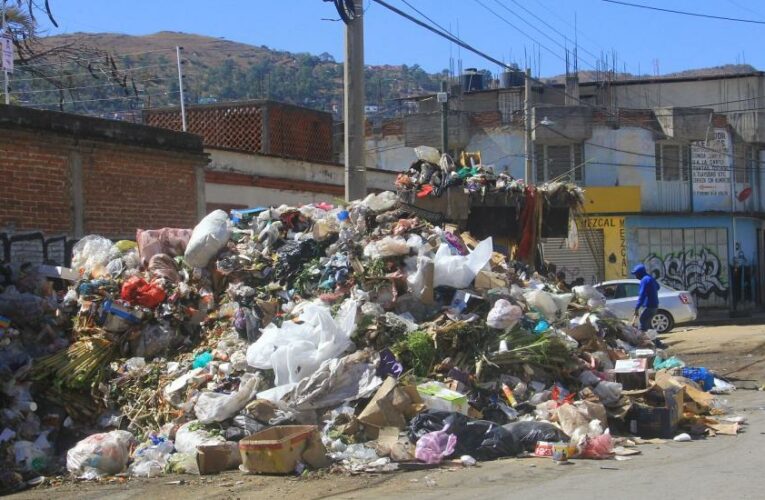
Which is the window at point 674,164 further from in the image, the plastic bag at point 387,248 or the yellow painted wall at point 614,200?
the plastic bag at point 387,248

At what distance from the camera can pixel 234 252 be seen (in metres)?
11.9

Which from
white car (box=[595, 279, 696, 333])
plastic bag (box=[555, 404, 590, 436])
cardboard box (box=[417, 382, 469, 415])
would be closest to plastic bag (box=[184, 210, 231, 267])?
cardboard box (box=[417, 382, 469, 415])

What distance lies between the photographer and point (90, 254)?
40.5ft

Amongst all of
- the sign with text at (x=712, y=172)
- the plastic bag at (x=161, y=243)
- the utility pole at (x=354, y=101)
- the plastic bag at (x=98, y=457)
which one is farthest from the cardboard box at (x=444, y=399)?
the sign with text at (x=712, y=172)

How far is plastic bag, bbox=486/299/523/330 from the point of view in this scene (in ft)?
33.8

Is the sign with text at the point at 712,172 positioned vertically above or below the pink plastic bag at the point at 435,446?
above

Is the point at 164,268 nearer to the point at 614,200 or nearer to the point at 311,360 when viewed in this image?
the point at 311,360

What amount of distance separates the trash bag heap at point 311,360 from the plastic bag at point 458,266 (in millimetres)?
27

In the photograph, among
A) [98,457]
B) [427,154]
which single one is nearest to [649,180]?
[427,154]

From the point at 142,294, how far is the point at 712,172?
27.2 m

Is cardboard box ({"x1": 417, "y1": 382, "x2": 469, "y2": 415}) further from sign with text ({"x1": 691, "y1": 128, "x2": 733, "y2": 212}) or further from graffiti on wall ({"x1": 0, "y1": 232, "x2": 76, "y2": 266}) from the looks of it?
sign with text ({"x1": 691, "y1": 128, "x2": 733, "y2": 212})

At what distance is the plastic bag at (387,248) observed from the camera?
10961 millimetres

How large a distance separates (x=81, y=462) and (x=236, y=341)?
2.36 meters

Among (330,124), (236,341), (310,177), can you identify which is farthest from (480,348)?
(330,124)
